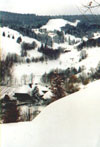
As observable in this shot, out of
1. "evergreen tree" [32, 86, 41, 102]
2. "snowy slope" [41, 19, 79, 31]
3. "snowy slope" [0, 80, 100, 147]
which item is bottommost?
"evergreen tree" [32, 86, 41, 102]

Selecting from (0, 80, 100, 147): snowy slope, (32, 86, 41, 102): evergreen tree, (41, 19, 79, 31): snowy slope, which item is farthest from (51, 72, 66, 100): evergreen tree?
(41, 19, 79, 31): snowy slope

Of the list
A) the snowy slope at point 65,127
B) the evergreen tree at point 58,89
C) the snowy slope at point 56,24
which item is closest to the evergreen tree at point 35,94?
the evergreen tree at point 58,89

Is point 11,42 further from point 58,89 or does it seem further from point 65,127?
point 65,127

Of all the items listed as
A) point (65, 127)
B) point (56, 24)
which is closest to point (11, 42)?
point (56, 24)

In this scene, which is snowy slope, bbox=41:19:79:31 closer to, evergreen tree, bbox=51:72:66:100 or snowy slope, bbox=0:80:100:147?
evergreen tree, bbox=51:72:66:100

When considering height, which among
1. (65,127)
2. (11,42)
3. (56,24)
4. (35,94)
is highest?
(65,127)

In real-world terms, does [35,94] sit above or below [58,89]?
below

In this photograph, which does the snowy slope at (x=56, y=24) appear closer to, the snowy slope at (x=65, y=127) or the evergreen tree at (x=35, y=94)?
the evergreen tree at (x=35, y=94)

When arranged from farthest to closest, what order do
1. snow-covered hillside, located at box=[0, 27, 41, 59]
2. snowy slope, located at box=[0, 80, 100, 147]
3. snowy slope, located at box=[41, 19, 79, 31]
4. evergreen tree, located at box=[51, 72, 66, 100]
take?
snowy slope, located at box=[41, 19, 79, 31] < snow-covered hillside, located at box=[0, 27, 41, 59] < evergreen tree, located at box=[51, 72, 66, 100] < snowy slope, located at box=[0, 80, 100, 147]

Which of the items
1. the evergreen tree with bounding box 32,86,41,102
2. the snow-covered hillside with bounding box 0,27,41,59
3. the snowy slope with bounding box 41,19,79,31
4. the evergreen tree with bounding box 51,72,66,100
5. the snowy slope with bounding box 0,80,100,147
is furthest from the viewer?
the snowy slope with bounding box 41,19,79,31
